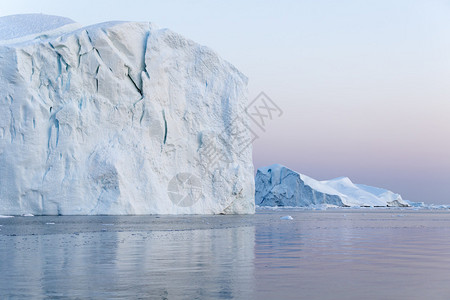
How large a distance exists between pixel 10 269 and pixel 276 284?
3.62 m

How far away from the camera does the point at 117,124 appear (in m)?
29.3

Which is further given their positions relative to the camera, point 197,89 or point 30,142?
point 197,89

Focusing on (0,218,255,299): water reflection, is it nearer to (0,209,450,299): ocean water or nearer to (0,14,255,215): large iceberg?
(0,209,450,299): ocean water

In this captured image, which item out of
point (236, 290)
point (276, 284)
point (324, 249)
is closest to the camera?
point (236, 290)

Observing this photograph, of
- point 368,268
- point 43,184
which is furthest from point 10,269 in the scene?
point 43,184

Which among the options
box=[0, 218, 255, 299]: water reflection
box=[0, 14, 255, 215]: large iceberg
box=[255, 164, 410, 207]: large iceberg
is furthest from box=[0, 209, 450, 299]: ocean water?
box=[255, 164, 410, 207]: large iceberg

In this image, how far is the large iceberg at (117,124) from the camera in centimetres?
2731

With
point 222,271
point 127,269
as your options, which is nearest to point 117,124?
point 127,269

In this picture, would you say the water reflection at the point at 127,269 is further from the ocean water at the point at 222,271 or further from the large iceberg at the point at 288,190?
the large iceberg at the point at 288,190

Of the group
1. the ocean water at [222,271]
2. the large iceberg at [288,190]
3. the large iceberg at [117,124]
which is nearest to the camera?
the ocean water at [222,271]

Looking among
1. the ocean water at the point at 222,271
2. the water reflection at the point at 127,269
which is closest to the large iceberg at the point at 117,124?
the water reflection at the point at 127,269

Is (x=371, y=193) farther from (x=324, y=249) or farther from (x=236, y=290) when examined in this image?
(x=236, y=290)

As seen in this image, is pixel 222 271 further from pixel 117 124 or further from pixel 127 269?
pixel 117 124

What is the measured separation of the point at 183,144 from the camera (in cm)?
3147
